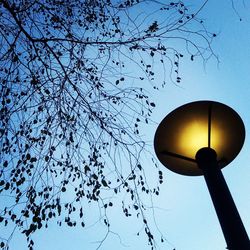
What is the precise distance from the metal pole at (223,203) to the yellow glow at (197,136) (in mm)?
70

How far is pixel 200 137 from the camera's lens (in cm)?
317

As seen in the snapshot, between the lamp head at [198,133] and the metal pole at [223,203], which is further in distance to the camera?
the lamp head at [198,133]

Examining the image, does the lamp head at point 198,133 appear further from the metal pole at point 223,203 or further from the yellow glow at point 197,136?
the metal pole at point 223,203

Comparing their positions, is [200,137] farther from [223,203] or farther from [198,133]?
[223,203]

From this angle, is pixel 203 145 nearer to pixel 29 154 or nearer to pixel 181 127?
pixel 181 127

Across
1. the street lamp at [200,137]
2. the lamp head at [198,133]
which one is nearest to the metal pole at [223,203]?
the street lamp at [200,137]

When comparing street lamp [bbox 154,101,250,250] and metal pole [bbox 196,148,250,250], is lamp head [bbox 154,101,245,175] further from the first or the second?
metal pole [bbox 196,148,250,250]

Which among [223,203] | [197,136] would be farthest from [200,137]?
[223,203]

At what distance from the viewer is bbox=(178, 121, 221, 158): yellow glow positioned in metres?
3.17

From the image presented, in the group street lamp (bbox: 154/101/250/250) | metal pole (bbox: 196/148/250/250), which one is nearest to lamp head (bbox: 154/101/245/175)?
street lamp (bbox: 154/101/250/250)

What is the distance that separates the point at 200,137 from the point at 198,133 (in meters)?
0.04

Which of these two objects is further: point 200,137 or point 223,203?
point 200,137

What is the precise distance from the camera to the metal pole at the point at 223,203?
2.42 metres

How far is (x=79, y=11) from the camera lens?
635 centimetres
